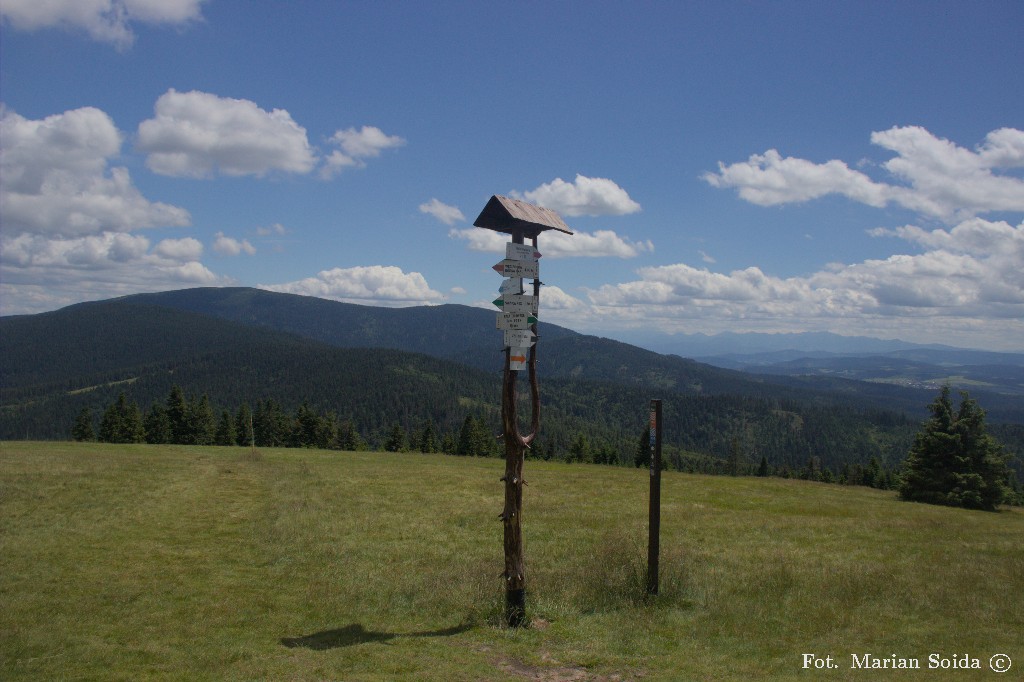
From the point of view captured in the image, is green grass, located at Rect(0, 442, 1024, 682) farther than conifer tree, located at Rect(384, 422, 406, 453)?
No

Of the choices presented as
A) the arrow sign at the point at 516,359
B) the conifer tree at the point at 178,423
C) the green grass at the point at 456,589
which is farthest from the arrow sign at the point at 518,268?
the conifer tree at the point at 178,423

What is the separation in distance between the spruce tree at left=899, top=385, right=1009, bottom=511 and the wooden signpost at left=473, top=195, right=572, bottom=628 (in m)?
30.3

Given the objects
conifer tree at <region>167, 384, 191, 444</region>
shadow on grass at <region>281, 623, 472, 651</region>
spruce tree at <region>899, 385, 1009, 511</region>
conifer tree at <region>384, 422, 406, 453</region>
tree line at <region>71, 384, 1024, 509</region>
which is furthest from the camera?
conifer tree at <region>384, 422, 406, 453</region>

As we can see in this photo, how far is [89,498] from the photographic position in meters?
21.2

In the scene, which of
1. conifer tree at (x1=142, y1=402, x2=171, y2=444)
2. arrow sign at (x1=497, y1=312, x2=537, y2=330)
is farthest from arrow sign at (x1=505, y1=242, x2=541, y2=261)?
conifer tree at (x1=142, y1=402, x2=171, y2=444)

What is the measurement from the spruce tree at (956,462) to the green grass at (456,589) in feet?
26.0

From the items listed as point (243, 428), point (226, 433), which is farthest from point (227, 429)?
point (243, 428)

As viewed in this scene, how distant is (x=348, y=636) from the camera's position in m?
9.90

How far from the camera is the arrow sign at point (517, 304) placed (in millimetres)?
10930

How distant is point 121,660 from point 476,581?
20.7 ft

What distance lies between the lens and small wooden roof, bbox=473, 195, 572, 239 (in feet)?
36.9

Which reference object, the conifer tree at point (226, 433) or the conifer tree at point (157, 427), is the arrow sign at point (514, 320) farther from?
the conifer tree at point (157, 427)

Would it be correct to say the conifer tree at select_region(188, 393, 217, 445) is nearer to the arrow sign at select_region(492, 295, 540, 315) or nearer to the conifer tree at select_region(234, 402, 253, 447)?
the conifer tree at select_region(234, 402, 253, 447)

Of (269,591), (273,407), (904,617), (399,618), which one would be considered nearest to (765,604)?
(904,617)
